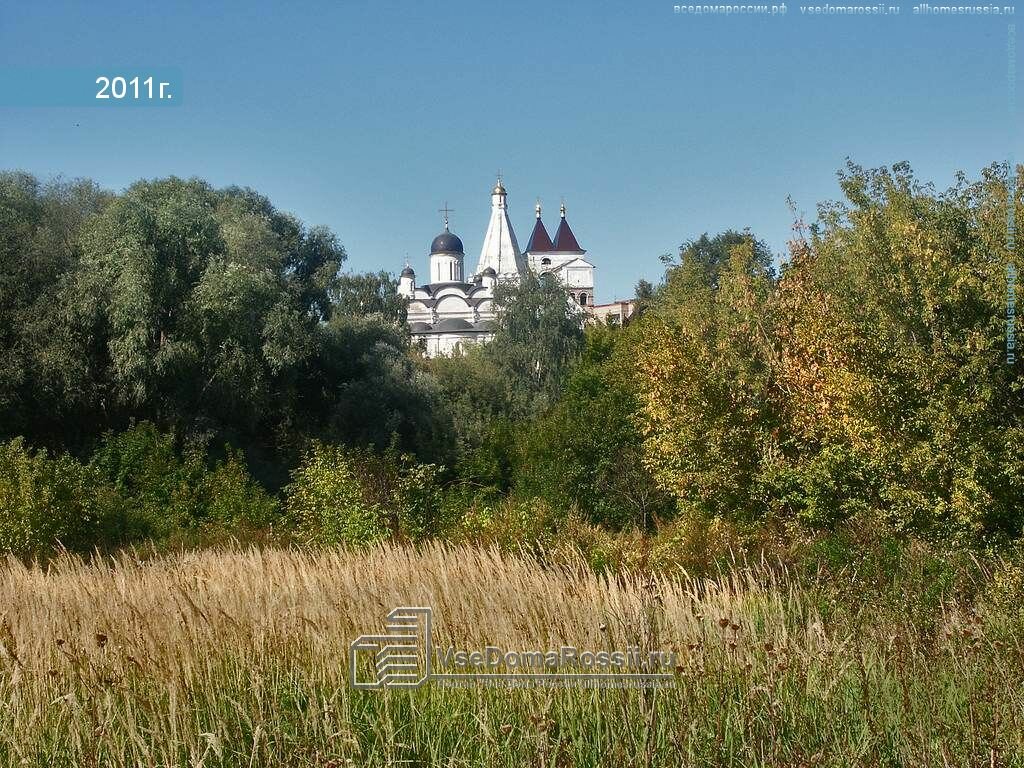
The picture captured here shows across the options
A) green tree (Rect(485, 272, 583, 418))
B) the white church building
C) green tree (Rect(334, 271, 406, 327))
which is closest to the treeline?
green tree (Rect(485, 272, 583, 418))

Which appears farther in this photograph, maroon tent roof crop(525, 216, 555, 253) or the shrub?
maroon tent roof crop(525, 216, 555, 253)

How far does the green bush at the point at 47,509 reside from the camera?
38.7 ft

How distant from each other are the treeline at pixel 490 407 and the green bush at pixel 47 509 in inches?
2.0

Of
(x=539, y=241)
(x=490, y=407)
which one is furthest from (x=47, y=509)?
(x=539, y=241)

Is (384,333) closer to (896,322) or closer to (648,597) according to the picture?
(896,322)

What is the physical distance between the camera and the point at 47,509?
40.1ft

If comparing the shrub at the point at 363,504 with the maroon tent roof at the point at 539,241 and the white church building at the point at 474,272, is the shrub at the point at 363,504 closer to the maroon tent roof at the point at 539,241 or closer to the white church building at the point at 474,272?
the white church building at the point at 474,272

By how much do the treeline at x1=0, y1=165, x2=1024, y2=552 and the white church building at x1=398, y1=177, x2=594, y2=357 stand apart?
3443cm

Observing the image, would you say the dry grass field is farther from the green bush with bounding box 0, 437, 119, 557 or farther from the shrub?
the green bush with bounding box 0, 437, 119, 557

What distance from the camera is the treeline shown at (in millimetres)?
10000

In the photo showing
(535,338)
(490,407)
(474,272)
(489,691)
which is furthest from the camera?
(474,272)

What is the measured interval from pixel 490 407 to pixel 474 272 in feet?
157

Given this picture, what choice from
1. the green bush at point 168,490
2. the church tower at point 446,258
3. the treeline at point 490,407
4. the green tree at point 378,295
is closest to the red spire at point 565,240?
the church tower at point 446,258

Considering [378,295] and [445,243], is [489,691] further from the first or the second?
[445,243]
